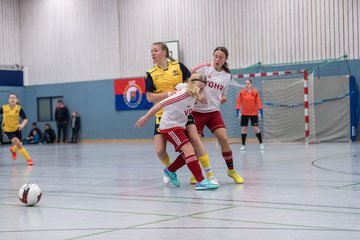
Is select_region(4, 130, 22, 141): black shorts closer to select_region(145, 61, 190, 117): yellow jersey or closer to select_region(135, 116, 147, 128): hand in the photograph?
select_region(145, 61, 190, 117): yellow jersey

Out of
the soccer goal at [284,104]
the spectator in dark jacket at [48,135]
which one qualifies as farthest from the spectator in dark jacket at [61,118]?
the soccer goal at [284,104]

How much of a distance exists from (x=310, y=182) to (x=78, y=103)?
2432 cm

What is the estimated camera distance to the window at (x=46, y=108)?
3275cm

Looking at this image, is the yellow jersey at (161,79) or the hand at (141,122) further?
the yellow jersey at (161,79)

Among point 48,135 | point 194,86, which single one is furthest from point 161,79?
point 48,135

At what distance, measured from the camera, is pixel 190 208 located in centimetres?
632

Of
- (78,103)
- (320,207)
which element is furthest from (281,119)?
(320,207)

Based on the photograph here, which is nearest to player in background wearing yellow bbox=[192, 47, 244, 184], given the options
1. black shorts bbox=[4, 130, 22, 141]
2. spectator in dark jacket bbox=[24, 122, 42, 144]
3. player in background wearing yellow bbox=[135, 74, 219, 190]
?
player in background wearing yellow bbox=[135, 74, 219, 190]

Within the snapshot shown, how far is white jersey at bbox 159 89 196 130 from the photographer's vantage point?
7.75m

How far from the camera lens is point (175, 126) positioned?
8000 millimetres

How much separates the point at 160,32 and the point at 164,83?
66.0 feet

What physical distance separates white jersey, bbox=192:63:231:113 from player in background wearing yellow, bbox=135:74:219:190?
0.58 m

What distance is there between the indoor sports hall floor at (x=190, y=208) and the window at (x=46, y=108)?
22541mm

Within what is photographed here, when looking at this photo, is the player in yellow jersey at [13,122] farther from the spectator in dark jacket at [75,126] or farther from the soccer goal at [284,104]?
the spectator in dark jacket at [75,126]
